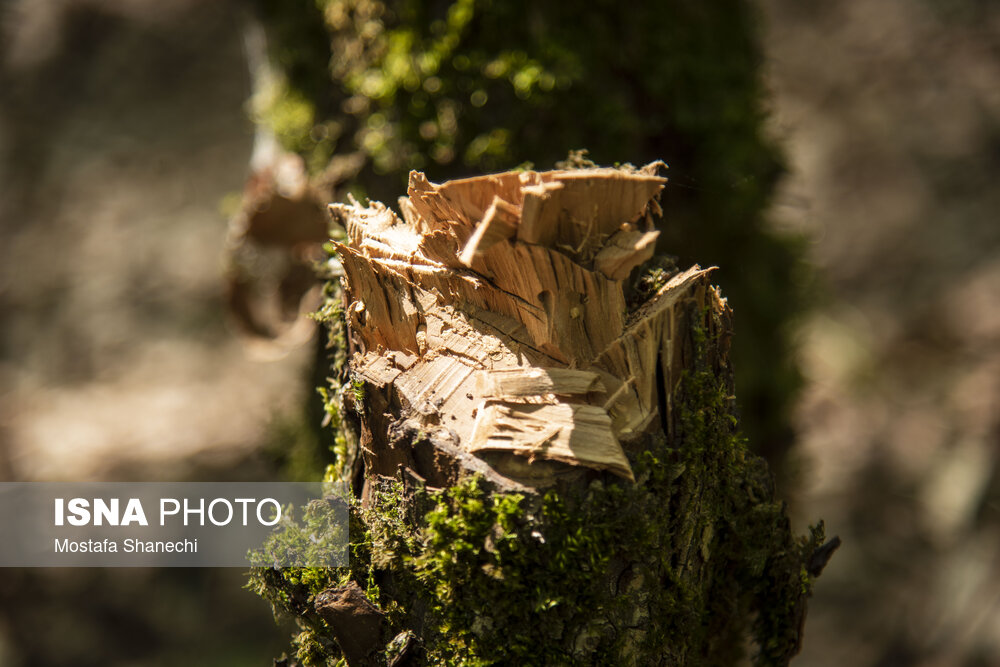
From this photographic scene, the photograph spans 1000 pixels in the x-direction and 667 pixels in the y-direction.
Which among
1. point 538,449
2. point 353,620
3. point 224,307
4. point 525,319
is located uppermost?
point 224,307

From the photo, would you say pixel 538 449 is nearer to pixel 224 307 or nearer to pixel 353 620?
pixel 353 620

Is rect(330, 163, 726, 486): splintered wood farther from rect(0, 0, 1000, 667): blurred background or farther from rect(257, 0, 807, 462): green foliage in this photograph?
rect(0, 0, 1000, 667): blurred background

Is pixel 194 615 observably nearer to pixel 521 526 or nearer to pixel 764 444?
pixel 764 444

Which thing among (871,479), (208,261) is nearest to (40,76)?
(208,261)

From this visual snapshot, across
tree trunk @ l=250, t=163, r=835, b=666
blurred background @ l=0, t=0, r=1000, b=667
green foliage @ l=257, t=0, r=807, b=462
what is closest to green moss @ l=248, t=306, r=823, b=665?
tree trunk @ l=250, t=163, r=835, b=666

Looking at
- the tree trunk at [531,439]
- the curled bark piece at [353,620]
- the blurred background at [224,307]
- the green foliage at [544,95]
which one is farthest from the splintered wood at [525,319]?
the blurred background at [224,307]

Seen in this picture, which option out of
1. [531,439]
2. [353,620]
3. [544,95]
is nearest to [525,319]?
[531,439]
